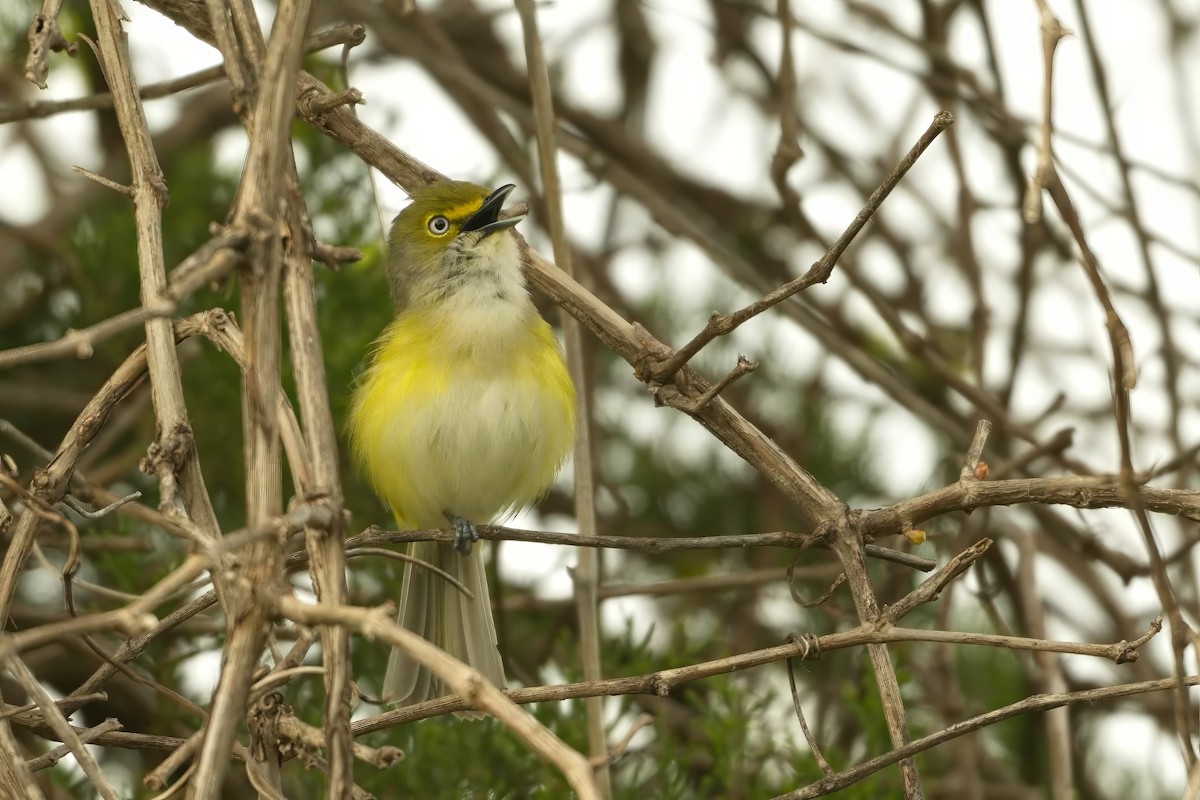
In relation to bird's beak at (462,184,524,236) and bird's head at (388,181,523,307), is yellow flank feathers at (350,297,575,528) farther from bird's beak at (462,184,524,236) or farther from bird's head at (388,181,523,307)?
bird's beak at (462,184,524,236)

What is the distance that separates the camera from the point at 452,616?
14.5 ft

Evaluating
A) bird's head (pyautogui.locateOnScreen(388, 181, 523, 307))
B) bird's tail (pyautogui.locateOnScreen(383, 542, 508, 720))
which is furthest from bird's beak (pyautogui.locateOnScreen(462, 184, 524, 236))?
bird's tail (pyautogui.locateOnScreen(383, 542, 508, 720))

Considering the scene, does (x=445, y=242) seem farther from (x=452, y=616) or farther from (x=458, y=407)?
(x=452, y=616)

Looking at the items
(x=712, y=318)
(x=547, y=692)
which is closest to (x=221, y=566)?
(x=547, y=692)

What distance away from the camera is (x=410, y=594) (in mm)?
4465

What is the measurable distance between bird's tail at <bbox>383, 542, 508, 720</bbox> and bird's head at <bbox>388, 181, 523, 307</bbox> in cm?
86

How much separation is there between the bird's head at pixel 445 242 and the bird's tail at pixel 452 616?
2.82 ft

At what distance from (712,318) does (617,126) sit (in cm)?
340

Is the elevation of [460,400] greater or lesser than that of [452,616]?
greater

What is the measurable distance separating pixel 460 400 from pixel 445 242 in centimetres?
62

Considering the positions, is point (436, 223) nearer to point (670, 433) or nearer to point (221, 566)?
point (670, 433)

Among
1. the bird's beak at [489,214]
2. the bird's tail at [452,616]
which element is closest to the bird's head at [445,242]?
the bird's beak at [489,214]

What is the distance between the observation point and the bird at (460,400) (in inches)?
174

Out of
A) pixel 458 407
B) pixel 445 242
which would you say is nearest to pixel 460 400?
pixel 458 407
